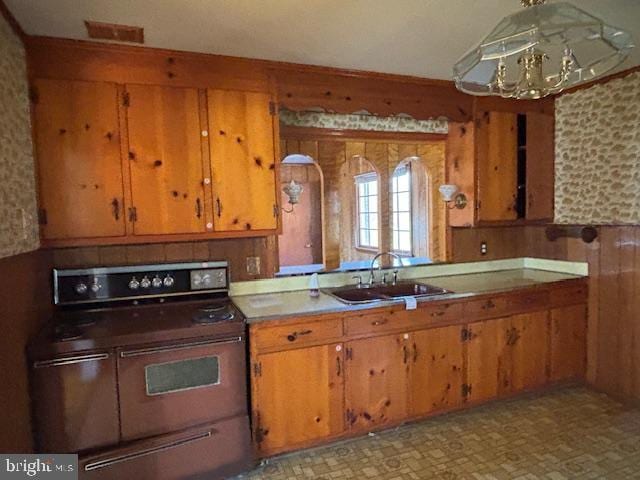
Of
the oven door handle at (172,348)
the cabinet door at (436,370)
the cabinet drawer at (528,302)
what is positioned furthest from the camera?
Answer: the cabinet drawer at (528,302)

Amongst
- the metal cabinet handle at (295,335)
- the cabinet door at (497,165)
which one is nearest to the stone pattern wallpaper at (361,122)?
the cabinet door at (497,165)

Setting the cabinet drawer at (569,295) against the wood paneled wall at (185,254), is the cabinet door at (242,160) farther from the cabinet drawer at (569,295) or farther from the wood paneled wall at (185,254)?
the cabinet drawer at (569,295)

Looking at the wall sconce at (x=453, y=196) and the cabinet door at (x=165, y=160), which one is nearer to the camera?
the cabinet door at (x=165, y=160)

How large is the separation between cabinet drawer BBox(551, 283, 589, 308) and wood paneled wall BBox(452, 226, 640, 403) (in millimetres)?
60

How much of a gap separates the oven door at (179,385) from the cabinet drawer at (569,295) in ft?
7.93

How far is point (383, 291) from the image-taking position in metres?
2.95

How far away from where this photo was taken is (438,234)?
138 inches

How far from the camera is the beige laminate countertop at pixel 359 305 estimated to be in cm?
228

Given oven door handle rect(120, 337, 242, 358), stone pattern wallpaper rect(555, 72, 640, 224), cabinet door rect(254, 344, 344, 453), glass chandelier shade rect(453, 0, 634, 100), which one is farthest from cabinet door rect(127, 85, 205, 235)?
stone pattern wallpaper rect(555, 72, 640, 224)

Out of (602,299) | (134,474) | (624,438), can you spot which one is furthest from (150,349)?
(602,299)

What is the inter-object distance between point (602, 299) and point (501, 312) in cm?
95

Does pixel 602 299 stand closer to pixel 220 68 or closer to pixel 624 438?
pixel 624 438

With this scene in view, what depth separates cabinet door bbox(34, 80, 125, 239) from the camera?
2102mm

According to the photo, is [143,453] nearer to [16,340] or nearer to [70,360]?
[70,360]
